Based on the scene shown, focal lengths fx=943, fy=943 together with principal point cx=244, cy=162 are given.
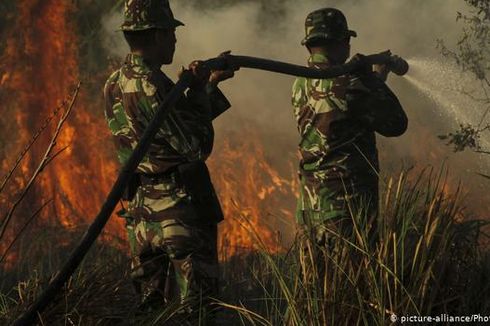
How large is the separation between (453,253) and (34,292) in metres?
1.75

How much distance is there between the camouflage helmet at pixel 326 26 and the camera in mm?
5254

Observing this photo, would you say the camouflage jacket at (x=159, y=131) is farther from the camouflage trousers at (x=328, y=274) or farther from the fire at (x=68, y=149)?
the fire at (x=68, y=149)

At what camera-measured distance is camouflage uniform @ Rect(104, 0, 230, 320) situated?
438 cm

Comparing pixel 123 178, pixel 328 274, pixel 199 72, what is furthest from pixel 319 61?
pixel 328 274

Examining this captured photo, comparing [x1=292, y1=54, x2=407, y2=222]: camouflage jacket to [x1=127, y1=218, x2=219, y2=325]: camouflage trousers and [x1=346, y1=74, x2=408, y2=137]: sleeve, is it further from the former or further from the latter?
[x1=127, y1=218, x2=219, y2=325]: camouflage trousers

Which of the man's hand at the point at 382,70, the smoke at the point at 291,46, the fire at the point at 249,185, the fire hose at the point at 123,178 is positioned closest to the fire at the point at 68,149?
the fire at the point at 249,185

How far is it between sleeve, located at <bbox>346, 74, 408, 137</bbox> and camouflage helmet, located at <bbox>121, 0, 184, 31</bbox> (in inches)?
44.3

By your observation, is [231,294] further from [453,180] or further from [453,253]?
[453,180]

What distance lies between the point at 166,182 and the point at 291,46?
193 inches

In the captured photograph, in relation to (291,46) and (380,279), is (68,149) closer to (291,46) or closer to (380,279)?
(291,46)

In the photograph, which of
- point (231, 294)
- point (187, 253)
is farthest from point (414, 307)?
point (231, 294)

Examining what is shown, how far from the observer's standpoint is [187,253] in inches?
173

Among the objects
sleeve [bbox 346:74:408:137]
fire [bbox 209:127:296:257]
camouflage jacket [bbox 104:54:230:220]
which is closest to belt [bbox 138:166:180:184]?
camouflage jacket [bbox 104:54:230:220]

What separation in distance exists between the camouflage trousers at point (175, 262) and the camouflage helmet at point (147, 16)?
939 mm
